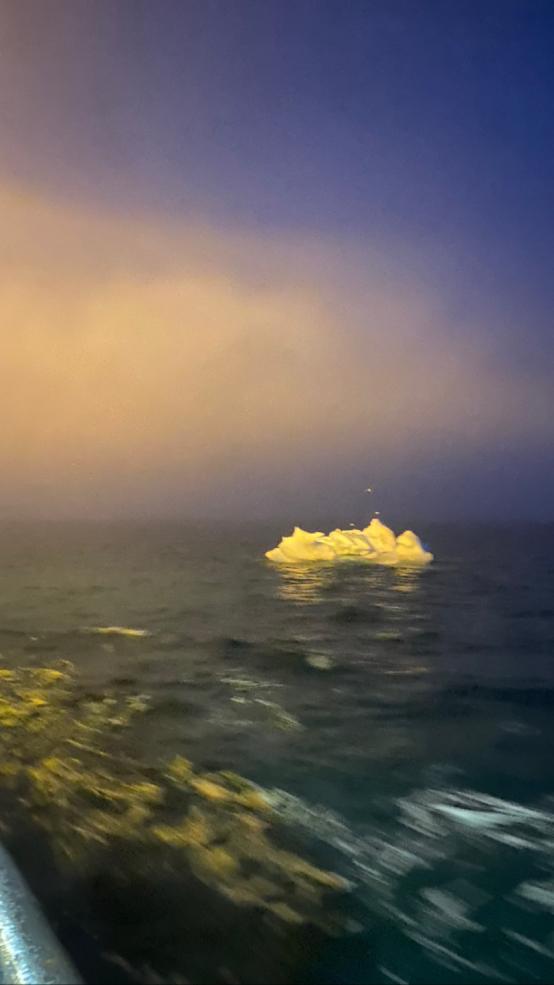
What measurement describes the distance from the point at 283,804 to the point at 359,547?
86.9ft

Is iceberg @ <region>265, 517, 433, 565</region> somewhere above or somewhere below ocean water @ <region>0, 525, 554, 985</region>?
above

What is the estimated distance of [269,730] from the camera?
6820 millimetres

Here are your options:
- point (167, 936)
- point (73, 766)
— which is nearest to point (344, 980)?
point (167, 936)

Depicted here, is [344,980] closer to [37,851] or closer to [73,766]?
[37,851]

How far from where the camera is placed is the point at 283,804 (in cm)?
494

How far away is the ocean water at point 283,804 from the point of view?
317 cm

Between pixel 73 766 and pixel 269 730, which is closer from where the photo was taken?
pixel 73 766

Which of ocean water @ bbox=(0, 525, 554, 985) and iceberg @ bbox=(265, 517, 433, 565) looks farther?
iceberg @ bbox=(265, 517, 433, 565)

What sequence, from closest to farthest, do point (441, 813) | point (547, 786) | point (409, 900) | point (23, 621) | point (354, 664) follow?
point (409, 900)
point (441, 813)
point (547, 786)
point (354, 664)
point (23, 621)

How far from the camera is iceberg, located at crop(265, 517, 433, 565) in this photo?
30.8 meters

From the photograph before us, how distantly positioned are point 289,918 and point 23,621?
39.6 feet

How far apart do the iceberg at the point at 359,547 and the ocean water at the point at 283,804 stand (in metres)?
18.7

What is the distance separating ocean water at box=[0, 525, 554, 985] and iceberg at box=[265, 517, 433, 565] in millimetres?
18658

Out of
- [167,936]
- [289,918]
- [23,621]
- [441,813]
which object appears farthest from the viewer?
[23,621]
